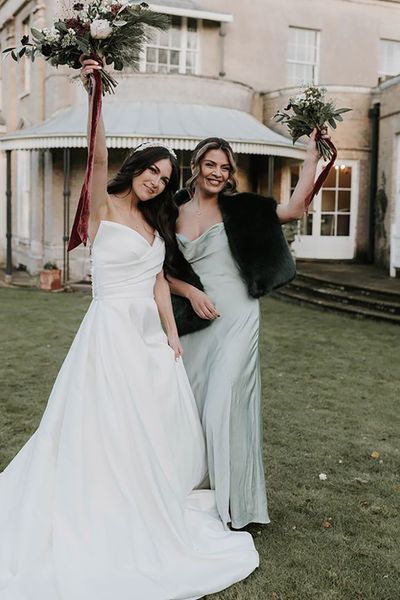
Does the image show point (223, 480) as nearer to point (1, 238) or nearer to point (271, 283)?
point (271, 283)

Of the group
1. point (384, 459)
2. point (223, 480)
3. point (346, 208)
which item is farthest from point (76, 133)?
point (223, 480)

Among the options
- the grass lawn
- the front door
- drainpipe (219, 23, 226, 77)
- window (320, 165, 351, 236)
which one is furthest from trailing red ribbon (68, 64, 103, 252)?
drainpipe (219, 23, 226, 77)

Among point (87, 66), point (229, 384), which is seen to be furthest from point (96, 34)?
point (229, 384)

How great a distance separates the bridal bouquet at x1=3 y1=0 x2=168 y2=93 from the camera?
2.81 metres

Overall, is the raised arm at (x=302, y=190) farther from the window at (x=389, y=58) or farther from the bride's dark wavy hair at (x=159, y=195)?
the window at (x=389, y=58)

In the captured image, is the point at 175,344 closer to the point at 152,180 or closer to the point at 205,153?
the point at 152,180

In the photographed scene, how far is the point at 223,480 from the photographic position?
10.9 ft

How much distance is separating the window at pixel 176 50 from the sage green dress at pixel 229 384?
13.6 m

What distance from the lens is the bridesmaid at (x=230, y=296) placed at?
3.35 metres

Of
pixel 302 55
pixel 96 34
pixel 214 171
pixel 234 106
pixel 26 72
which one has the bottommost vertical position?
pixel 214 171

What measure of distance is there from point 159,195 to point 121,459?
125cm

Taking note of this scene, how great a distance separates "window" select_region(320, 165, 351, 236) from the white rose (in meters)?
14.4

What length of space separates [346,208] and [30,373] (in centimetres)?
1159

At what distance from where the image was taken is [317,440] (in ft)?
16.8
